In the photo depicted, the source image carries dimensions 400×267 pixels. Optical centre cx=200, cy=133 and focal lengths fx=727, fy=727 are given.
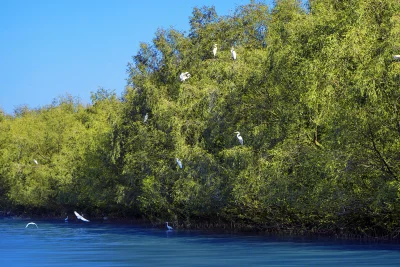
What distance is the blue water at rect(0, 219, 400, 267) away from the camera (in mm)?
19766

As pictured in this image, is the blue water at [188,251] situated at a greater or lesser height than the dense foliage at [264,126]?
lesser

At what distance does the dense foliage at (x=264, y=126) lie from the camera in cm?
2127

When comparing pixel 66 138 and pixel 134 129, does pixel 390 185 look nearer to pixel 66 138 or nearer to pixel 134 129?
pixel 134 129

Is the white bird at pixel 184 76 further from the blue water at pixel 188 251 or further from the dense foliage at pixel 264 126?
the blue water at pixel 188 251

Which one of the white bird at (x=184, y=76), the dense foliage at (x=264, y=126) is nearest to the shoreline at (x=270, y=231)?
the dense foliage at (x=264, y=126)

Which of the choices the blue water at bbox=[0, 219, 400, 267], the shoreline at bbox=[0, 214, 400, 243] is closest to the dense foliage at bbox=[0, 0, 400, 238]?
the shoreline at bbox=[0, 214, 400, 243]

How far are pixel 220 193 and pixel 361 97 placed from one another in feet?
31.8

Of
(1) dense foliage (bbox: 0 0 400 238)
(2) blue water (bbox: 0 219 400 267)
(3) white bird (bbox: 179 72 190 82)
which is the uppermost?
(3) white bird (bbox: 179 72 190 82)

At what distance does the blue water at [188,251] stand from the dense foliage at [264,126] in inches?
51.8

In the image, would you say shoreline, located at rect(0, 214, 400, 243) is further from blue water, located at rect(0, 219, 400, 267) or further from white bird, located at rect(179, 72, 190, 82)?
white bird, located at rect(179, 72, 190, 82)

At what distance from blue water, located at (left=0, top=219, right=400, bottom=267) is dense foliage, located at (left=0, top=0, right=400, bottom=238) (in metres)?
1.32

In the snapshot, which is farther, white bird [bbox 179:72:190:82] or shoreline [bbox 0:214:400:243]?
white bird [bbox 179:72:190:82]

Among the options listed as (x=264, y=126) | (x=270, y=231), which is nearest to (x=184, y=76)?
(x=264, y=126)

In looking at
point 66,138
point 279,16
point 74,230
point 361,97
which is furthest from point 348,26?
point 66,138
